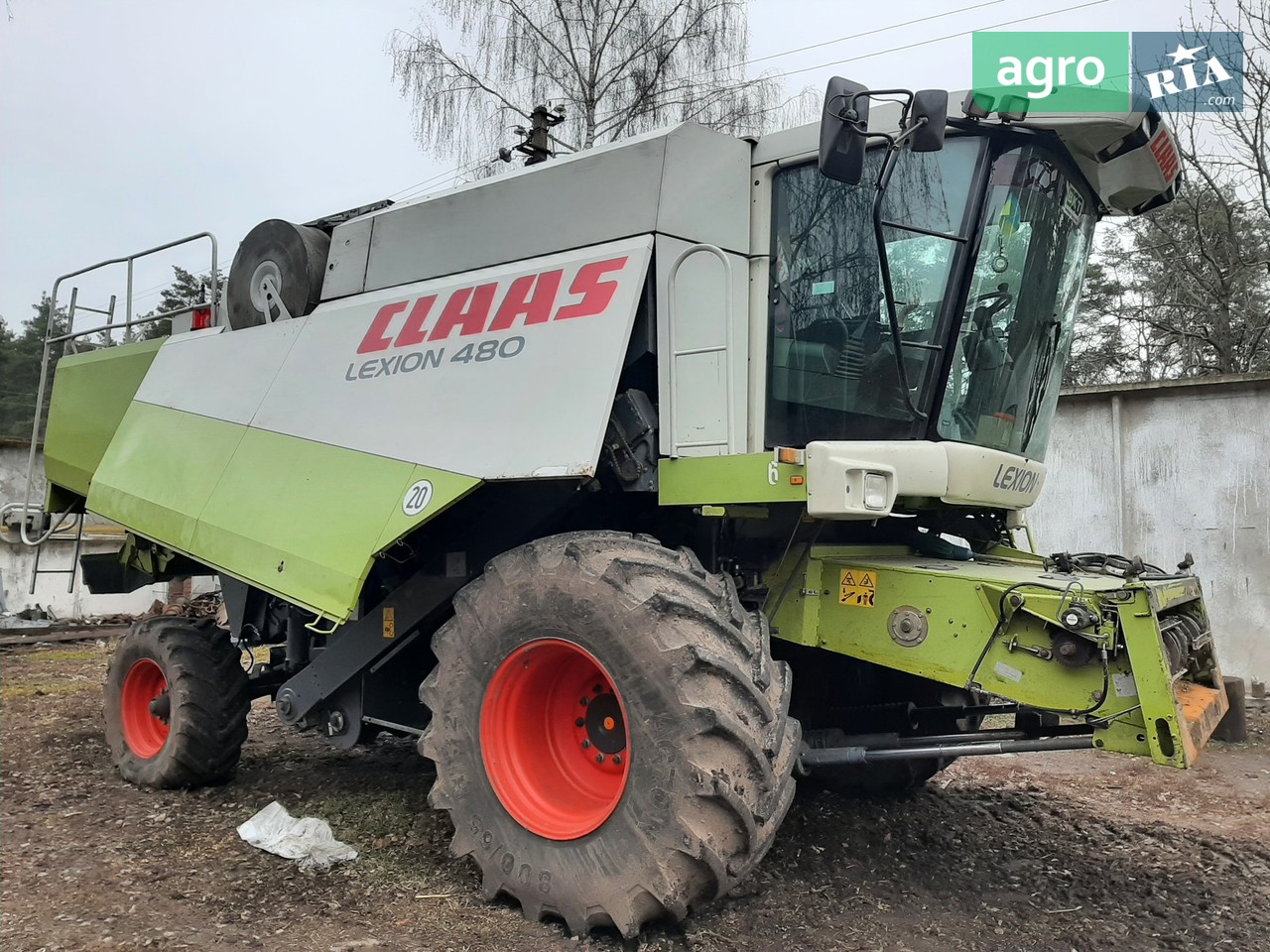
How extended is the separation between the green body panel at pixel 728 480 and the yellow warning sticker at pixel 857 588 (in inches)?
16.8

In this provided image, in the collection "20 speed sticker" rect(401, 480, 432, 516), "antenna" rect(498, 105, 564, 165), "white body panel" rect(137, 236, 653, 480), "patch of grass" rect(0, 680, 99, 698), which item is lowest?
"patch of grass" rect(0, 680, 99, 698)

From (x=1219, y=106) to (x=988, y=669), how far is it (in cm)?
1097

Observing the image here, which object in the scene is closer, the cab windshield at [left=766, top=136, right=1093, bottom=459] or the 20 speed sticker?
the cab windshield at [left=766, top=136, right=1093, bottom=459]

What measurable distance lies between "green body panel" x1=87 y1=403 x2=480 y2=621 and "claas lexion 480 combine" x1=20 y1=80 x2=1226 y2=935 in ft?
0.08

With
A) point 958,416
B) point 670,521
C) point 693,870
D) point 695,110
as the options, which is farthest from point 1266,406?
point 695,110

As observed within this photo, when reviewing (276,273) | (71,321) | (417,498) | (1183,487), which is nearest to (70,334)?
(71,321)

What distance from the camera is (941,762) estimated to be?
495 cm

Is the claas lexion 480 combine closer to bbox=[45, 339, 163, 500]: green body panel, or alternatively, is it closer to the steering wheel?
the steering wheel

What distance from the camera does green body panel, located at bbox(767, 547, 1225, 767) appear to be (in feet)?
10.6

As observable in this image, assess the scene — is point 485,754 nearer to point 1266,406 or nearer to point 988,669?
point 988,669

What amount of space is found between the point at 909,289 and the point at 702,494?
1.07 m

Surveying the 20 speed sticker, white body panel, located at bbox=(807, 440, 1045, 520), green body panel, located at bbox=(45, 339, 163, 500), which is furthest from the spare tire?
white body panel, located at bbox=(807, 440, 1045, 520)

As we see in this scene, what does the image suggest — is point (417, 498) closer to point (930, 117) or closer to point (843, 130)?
point (843, 130)

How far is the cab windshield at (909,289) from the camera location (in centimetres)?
372
